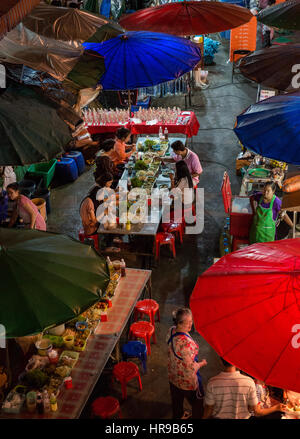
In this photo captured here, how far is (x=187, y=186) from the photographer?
8.01 metres

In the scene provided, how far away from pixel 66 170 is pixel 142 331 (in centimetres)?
539

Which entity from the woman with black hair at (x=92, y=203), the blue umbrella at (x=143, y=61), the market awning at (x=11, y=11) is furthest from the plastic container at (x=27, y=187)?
the market awning at (x=11, y=11)

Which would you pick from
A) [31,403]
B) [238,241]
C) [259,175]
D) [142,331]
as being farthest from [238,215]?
[31,403]

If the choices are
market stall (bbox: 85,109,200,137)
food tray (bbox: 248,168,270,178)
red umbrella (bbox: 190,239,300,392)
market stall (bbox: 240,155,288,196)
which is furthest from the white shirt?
market stall (bbox: 85,109,200,137)

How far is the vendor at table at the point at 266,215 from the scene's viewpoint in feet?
22.3

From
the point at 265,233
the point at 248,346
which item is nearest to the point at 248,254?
the point at 248,346

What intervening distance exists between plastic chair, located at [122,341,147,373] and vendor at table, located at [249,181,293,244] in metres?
2.42

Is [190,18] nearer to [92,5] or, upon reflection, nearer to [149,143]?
[149,143]

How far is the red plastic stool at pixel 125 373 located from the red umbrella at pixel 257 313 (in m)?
2.33

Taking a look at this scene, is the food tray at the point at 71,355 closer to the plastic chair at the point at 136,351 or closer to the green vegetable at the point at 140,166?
the plastic chair at the point at 136,351

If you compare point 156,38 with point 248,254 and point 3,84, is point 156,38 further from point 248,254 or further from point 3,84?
point 248,254

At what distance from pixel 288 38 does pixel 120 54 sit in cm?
851

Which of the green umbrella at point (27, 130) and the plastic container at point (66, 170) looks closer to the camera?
the green umbrella at point (27, 130)
